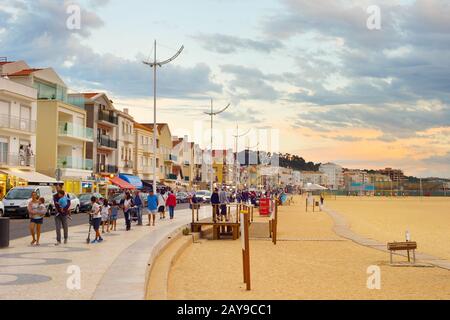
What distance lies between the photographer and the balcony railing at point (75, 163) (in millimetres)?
53469

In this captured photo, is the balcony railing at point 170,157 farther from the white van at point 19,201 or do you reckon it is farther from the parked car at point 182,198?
the white van at point 19,201

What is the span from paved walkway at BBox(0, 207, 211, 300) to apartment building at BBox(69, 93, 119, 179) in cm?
4413

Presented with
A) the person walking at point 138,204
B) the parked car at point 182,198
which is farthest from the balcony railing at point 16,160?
the parked car at point 182,198

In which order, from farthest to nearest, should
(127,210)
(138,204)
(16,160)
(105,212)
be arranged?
(16,160)
(138,204)
(127,210)
(105,212)

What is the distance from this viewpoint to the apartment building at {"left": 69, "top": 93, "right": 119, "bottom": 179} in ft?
206

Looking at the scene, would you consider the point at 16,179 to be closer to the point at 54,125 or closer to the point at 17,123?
the point at 17,123

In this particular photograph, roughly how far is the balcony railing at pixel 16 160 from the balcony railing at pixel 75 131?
7072 millimetres

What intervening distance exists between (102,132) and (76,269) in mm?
55265

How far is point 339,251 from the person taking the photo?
20000mm

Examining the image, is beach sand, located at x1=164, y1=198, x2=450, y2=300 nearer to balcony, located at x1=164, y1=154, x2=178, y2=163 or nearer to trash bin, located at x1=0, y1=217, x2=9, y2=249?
trash bin, located at x1=0, y1=217, x2=9, y2=249

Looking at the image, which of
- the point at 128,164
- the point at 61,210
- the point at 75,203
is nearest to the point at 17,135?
the point at 75,203

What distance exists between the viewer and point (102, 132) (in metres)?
66.0

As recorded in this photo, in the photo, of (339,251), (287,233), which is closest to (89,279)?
(339,251)
